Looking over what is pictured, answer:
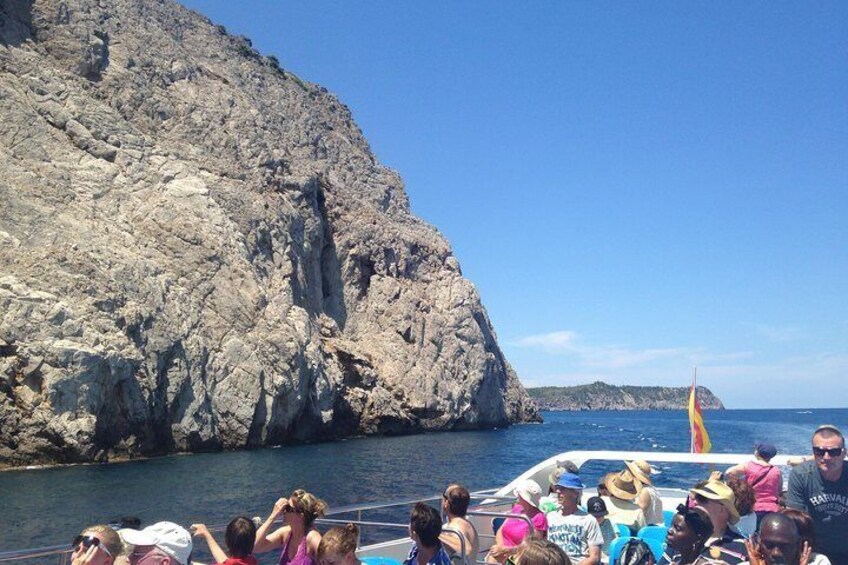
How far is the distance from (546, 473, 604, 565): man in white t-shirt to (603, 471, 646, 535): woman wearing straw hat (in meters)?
1.40

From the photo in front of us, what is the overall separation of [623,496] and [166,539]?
4.19 m

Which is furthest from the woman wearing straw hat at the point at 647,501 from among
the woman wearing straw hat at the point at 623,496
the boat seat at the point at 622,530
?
the boat seat at the point at 622,530

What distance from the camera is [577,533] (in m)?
4.94

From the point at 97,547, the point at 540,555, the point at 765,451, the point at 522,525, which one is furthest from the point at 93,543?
the point at 765,451

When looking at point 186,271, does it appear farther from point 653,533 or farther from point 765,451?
point 653,533

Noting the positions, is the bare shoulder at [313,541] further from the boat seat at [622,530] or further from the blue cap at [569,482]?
the boat seat at [622,530]

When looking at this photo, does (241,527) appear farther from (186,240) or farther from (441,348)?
(441,348)

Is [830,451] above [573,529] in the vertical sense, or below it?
above

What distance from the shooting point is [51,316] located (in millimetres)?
32625

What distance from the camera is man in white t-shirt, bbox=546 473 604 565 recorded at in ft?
16.1

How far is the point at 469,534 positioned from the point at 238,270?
4394 centimetres

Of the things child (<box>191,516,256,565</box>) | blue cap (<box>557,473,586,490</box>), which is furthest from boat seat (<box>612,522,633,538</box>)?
child (<box>191,516,256,565</box>)

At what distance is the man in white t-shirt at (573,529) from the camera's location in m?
4.90

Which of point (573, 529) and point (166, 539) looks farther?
point (573, 529)
